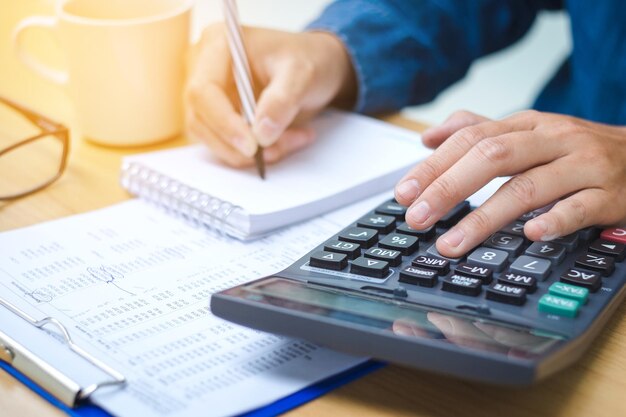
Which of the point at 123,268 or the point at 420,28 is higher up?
the point at 420,28

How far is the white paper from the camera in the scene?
0.43m

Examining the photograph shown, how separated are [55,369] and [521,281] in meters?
0.25

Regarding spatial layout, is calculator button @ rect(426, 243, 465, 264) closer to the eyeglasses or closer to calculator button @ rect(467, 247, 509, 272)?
calculator button @ rect(467, 247, 509, 272)

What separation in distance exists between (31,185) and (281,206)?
0.23 metres

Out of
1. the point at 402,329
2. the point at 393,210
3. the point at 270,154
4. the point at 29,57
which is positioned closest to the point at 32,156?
the point at 29,57

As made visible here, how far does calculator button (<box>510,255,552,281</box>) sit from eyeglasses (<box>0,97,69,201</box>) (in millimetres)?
419

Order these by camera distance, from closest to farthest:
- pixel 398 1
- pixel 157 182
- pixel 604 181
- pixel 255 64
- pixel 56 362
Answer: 1. pixel 56 362
2. pixel 604 181
3. pixel 157 182
4. pixel 255 64
5. pixel 398 1

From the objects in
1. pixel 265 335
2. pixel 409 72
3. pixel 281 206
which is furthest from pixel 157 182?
pixel 409 72

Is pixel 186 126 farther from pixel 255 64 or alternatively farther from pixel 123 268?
pixel 123 268

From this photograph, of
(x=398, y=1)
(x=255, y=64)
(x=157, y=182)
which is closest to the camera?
(x=157, y=182)

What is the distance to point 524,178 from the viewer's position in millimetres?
550

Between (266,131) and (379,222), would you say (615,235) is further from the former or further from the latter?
(266,131)

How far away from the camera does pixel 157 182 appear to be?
2.19 feet

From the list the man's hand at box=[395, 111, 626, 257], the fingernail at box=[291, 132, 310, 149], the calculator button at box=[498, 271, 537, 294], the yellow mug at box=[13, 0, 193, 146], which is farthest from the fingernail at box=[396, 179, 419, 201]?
the yellow mug at box=[13, 0, 193, 146]
